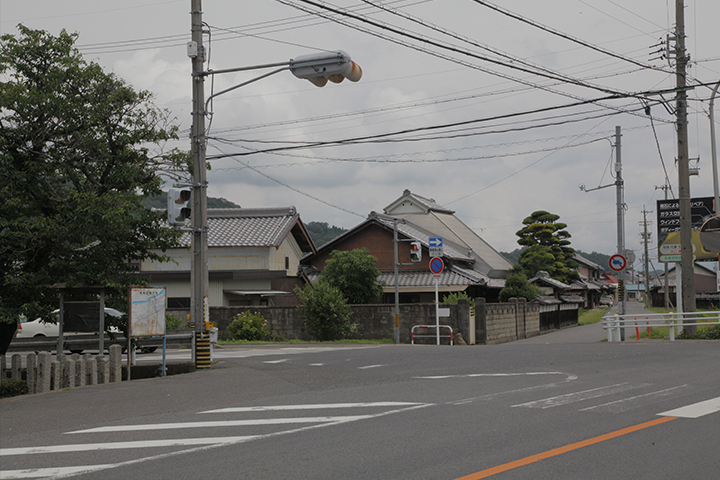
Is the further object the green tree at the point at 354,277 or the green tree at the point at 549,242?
the green tree at the point at 549,242

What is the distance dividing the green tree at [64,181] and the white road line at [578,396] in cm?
867

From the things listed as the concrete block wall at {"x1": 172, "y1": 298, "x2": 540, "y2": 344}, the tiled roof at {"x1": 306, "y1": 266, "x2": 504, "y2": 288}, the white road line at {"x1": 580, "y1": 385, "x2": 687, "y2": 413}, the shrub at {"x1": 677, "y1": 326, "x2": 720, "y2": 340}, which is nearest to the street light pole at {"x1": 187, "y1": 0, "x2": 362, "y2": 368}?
the white road line at {"x1": 580, "y1": 385, "x2": 687, "y2": 413}

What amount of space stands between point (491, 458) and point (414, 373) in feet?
23.0

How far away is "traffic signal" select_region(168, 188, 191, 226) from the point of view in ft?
43.3

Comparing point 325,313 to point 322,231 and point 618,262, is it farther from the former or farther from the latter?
point 322,231

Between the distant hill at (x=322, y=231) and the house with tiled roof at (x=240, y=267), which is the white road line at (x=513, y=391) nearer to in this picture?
the house with tiled roof at (x=240, y=267)

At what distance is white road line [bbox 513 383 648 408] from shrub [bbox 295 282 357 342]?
1804 centimetres

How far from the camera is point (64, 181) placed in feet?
45.5

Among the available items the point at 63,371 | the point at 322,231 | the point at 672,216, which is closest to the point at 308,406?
the point at 63,371

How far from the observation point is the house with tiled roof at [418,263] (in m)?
37.6

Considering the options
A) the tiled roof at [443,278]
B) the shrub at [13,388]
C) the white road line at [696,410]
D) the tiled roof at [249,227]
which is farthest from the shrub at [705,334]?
the shrub at [13,388]

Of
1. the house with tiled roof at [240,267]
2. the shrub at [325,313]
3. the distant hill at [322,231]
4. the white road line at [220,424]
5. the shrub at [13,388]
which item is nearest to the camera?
the white road line at [220,424]

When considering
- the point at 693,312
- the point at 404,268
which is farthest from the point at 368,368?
the point at 404,268

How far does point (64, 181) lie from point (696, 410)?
12.7 m
